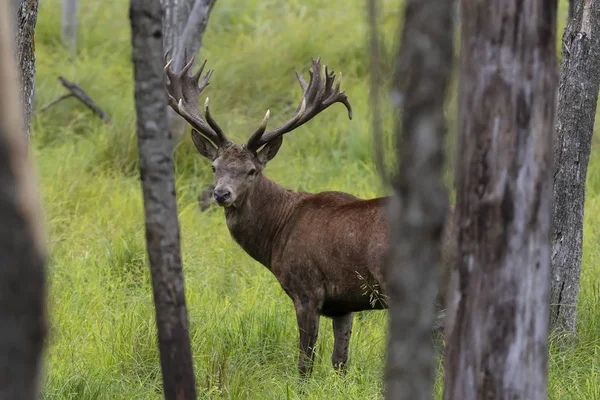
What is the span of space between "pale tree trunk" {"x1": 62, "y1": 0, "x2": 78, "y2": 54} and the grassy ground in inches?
7.5

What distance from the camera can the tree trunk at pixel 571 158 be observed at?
17.7 ft

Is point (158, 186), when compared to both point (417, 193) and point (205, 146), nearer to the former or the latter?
point (417, 193)

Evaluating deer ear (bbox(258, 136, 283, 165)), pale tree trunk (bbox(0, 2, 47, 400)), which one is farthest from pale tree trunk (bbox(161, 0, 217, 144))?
pale tree trunk (bbox(0, 2, 47, 400))

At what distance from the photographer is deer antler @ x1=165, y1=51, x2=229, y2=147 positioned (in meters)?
6.42

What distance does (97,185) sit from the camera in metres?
8.84

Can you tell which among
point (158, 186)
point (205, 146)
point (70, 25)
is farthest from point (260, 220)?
point (70, 25)

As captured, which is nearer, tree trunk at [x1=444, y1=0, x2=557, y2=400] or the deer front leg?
tree trunk at [x1=444, y1=0, x2=557, y2=400]

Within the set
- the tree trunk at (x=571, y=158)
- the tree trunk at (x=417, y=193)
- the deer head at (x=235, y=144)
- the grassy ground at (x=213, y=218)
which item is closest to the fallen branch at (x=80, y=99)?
the grassy ground at (x=213, y=218)

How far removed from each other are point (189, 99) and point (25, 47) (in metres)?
2.21

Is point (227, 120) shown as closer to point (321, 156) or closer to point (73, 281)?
point (321, 156)

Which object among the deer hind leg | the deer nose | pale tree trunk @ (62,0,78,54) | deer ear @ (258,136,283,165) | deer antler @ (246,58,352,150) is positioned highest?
pale tree trunk @ (62,0,78,54)

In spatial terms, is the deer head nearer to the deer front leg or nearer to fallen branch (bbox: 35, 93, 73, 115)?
the deer front leg

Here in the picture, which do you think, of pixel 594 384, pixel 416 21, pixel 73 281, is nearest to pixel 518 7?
pixel 416 21

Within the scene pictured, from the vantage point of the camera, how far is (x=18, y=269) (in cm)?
196
